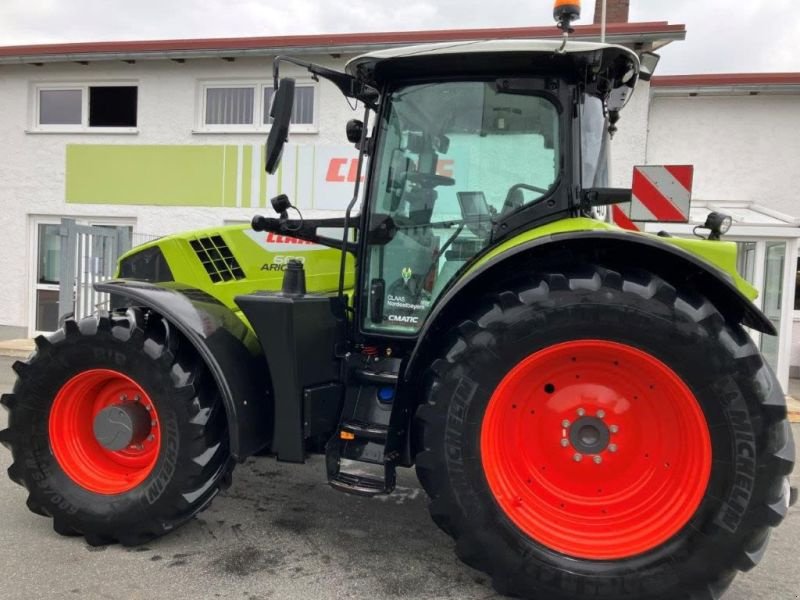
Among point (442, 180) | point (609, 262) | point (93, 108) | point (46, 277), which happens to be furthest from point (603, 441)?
point (46, 277)

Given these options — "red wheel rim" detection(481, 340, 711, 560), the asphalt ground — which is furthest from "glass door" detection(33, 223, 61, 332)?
"red wheel rim" detection(481, 340, 711, 560)

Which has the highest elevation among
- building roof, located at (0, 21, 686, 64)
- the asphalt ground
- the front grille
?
building roof, located at (0, 21, 686, 64)

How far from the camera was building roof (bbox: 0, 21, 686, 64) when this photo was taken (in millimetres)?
7969

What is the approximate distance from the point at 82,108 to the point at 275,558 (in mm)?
9175

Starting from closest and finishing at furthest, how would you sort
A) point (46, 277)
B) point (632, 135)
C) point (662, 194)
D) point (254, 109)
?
point (662, 194) < point (632, 135) < point (254, 109) < point (46, 277)

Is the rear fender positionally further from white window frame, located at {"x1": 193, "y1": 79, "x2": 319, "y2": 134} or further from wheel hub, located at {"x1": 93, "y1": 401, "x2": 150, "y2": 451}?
white window frame, located at {"x1": 193, "y1": 79, "x2": 319, "y2": 134}

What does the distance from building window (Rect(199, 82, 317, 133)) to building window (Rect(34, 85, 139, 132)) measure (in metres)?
1.14

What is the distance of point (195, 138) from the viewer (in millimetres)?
9664

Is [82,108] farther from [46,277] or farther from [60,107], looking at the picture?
[46,277]

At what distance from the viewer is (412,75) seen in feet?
10.1

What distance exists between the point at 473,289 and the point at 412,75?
106cm

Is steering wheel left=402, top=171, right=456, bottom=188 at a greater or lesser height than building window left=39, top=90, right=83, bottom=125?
lesser

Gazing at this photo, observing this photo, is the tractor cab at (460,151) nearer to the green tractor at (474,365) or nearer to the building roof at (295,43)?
the green tractor at (474,365)

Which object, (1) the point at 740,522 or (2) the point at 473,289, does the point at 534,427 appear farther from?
(1) the point at 740,522
